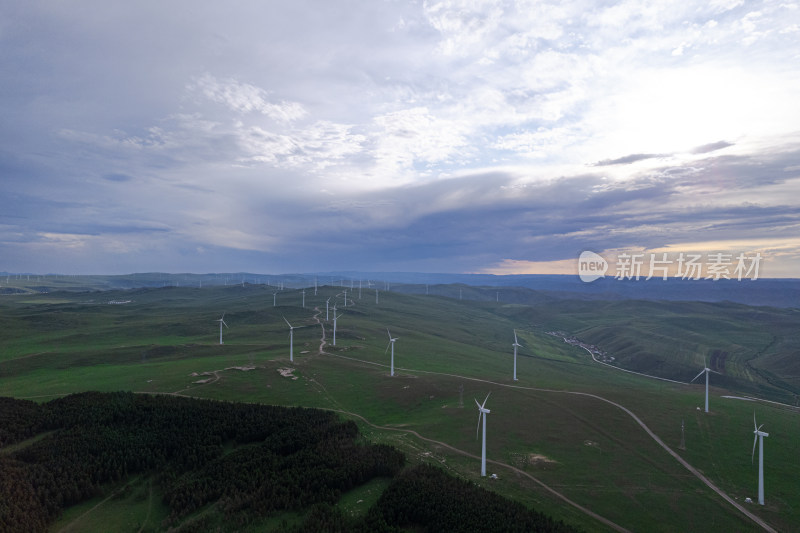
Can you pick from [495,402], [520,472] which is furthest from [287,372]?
[520,472]

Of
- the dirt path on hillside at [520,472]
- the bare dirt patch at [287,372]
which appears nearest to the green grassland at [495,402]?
the dirt path on hillside at [520,472]

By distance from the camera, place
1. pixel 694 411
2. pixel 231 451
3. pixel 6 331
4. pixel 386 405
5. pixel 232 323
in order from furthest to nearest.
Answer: pixel 232 323 < pixel 6 331 < pixel 386 405 < pixel 694 411 < pixel 231 451

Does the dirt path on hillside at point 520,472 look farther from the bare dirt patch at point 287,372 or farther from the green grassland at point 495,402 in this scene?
the bare dirt patch at point 287,372

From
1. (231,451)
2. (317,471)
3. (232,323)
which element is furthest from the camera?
(232,323)

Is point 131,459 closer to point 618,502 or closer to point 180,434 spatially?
point 180,434

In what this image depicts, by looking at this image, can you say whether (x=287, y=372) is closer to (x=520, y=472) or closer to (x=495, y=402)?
(x=495, y=402)

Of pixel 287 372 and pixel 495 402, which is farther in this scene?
pixel 287 372

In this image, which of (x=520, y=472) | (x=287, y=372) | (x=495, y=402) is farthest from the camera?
(x=287, y=372)

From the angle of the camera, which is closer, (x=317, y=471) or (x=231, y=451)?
(x=317, y=471)

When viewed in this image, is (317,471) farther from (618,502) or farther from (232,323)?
(232,323)

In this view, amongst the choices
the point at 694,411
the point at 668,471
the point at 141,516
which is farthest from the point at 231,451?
the point at 694,411

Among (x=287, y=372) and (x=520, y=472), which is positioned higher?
(x=287, y=372)
